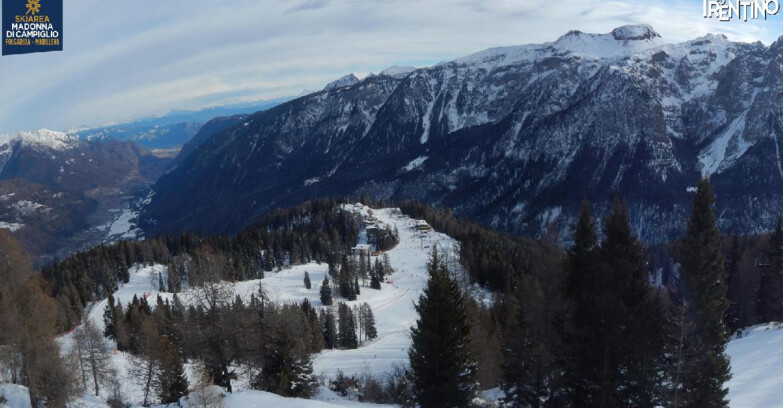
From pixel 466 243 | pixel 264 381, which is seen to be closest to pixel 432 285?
pixel 264 381

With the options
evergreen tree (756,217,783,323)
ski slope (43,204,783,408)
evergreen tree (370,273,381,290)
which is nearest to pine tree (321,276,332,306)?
ski slope (43,204,783,408)

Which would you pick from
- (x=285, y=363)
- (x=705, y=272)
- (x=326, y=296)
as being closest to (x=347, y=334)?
(x=326, y=296)

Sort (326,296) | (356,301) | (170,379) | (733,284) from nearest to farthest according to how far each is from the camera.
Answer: (170,379), (733,284), (326,296), (356,301)

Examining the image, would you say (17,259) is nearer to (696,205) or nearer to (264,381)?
(264,381)

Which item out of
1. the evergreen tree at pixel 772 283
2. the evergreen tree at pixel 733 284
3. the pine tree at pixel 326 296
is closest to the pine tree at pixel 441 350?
the evergreen tree at pixel 772 283

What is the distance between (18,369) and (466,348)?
125 ft

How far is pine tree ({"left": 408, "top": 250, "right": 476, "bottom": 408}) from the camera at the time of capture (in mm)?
30266

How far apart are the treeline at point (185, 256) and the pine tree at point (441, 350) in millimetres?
78775

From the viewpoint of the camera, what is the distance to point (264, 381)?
42500mm

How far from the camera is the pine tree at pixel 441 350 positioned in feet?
99.3

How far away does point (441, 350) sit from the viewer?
3045cm

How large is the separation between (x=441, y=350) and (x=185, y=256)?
416ft

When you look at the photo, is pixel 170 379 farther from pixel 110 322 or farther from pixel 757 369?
pixel 757 369

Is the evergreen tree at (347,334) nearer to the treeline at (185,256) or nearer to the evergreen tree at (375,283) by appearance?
the treeline at (185,256)
